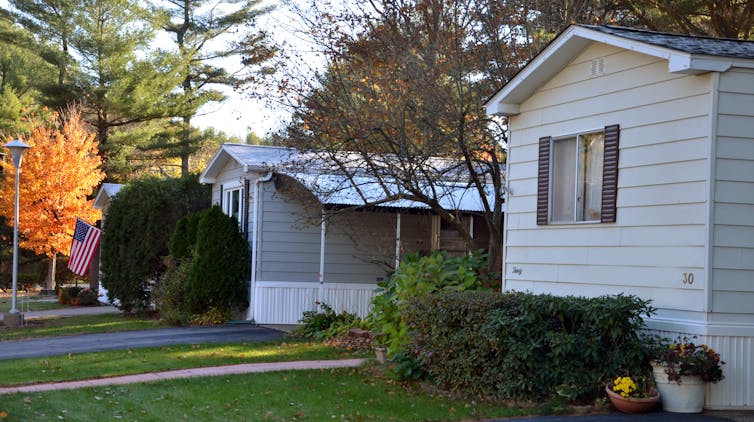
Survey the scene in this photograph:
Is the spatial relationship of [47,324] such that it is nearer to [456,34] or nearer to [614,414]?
[456,34]

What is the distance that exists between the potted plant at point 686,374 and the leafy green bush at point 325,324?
7.71m

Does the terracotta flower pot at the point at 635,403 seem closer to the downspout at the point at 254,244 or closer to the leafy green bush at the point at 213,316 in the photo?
the downspout at the point at 254,244

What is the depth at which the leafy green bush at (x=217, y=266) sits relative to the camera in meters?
18.5

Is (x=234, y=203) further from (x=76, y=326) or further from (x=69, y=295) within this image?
(x=69, y=295)

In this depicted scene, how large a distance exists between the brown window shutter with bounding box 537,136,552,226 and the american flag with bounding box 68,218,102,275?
1443cm

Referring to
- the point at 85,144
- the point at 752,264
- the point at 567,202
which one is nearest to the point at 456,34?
the point at 567,202

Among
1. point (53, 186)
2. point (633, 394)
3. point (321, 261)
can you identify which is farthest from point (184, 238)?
point (633, 394)

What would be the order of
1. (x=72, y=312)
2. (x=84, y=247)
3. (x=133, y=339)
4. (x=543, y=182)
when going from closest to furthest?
(x=543, y=182) < (x=133, y=339) < (x=84, y=247) < (x=72, y=312)

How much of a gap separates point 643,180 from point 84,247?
55.2ft

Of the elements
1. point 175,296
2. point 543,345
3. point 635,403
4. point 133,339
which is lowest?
point 133,339

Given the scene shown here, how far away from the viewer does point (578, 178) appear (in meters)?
10.9

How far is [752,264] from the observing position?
9.03 m

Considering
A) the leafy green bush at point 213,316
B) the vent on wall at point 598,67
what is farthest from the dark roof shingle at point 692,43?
the leafy green bush at point 213,316

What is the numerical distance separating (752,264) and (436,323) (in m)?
3.69
